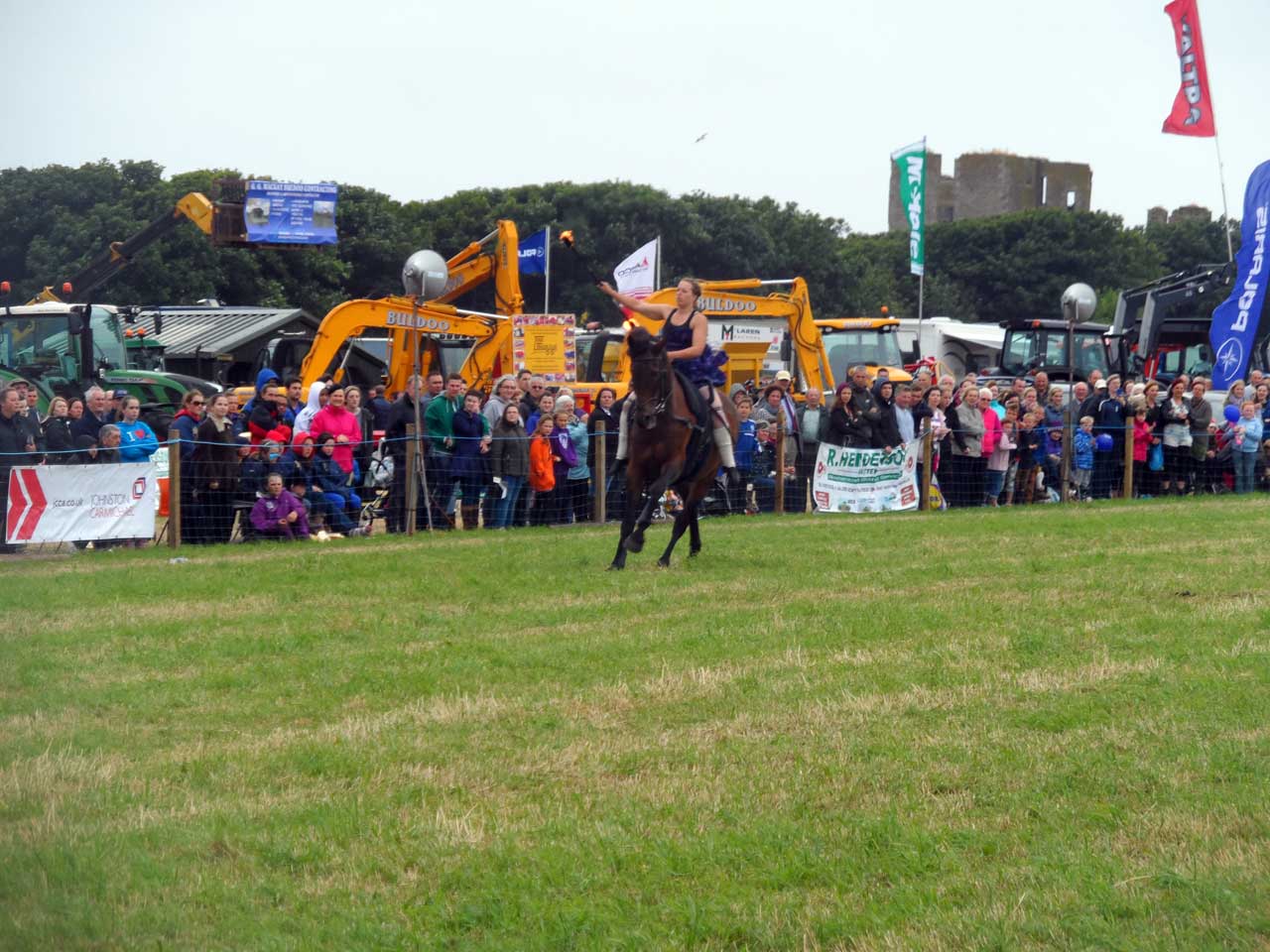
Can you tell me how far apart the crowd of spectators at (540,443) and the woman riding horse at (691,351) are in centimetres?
460

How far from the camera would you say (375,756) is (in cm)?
703

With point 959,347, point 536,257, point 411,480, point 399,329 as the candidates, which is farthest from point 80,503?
point 959,347

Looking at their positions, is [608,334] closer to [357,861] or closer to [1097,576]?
[1097,576]

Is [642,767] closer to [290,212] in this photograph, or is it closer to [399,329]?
[399,329]

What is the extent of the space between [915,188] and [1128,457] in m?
13.0

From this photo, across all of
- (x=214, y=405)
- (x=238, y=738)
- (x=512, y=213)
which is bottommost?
(x=238, y=738)

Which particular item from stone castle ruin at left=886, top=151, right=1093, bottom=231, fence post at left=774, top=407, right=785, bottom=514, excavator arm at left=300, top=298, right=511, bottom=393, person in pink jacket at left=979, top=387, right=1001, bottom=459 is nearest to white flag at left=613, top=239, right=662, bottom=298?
excavator arm at left=300, top=298, right=511, bottom=393

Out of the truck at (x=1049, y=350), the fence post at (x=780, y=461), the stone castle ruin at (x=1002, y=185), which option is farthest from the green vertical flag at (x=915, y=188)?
the stone castle ruin at (x=1002, y=185)

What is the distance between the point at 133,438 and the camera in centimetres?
1756

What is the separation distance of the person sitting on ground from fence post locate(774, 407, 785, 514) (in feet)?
23.2

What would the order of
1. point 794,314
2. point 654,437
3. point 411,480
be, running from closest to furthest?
point 654,437
point 411,480
point 794,314

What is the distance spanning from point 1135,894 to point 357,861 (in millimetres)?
2605

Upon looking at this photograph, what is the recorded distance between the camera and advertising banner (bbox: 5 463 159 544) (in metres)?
16.3

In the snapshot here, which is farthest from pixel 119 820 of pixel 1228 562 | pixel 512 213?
pixel 512 213
